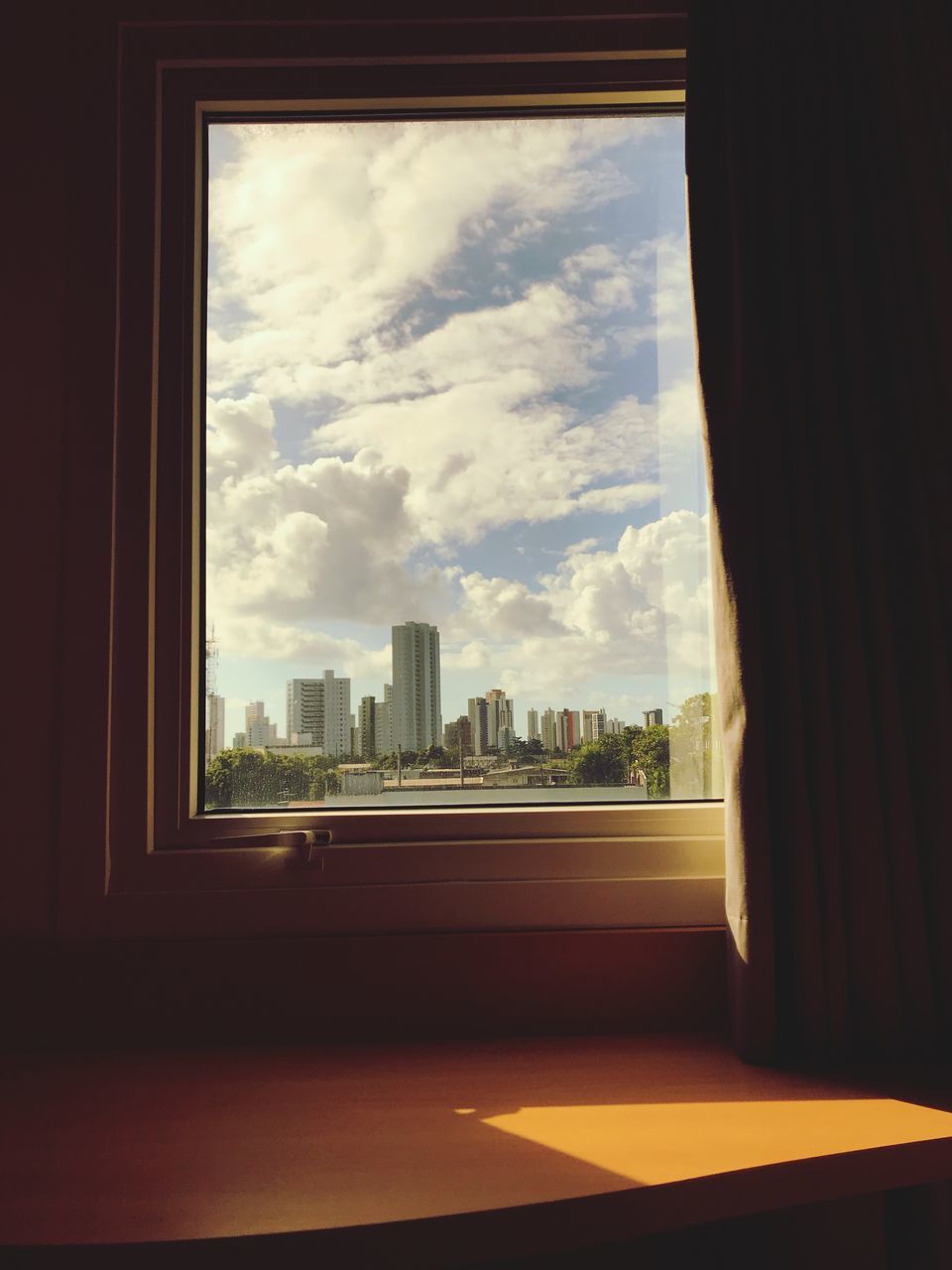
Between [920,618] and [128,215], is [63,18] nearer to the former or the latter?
[128,215]

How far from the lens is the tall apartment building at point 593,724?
125 centimetres

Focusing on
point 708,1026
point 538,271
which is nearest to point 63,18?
point 538,271

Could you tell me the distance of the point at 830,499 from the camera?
104 centimetres

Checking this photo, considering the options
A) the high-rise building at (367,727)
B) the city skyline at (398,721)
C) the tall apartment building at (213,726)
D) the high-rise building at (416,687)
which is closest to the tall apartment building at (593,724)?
the city skyline at (398,721)

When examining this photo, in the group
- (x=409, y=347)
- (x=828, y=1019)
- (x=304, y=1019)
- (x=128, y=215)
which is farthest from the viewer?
(x=409, y=347)

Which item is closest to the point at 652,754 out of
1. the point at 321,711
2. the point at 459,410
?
the point at 321,711

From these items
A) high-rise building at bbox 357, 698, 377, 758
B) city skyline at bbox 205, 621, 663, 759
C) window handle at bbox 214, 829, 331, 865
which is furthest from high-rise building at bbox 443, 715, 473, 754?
window handle at bbox 214, 829, 331, 865

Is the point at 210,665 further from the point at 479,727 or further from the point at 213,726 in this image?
the point at 479,727

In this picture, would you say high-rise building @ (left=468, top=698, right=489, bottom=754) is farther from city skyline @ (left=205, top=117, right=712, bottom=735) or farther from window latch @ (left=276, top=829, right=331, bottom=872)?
window latch @ (left=276, top=829, right=331, bottom=872)

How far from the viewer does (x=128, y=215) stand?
3.88 feet

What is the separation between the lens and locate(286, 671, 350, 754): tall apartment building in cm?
123

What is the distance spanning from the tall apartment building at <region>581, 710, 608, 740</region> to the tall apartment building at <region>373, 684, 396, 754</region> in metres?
0.30

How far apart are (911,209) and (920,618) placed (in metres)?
0.56

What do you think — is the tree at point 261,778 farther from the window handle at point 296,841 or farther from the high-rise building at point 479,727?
the high-rise building at point 479,727
